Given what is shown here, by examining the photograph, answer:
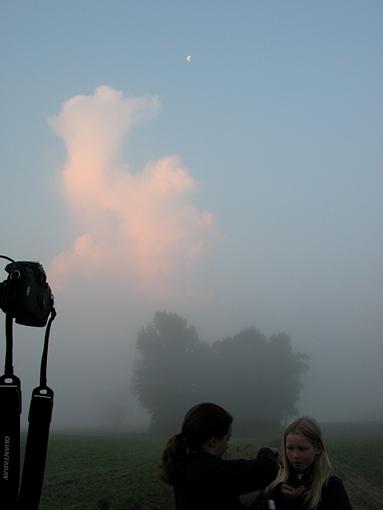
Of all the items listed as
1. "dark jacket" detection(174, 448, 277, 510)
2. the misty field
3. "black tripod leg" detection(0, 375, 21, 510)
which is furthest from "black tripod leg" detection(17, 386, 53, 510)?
the misty field

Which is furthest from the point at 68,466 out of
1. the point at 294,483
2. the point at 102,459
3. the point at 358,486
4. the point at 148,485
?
the point at 294,483

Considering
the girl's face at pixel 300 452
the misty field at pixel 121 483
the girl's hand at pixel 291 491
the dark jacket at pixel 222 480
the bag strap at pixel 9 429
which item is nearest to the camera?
the bag strap at pixel 9 429

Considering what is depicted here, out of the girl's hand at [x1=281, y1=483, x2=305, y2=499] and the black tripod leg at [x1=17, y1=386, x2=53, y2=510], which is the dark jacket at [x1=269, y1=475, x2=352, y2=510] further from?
the black tripod leg at [x1=17, y1=386, x2=53, y2=510]

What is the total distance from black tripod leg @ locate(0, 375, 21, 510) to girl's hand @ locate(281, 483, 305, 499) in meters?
2.04

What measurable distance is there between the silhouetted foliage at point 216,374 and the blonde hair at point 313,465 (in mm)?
73485

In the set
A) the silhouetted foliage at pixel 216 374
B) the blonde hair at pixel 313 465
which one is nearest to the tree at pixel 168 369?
the silhouetted foliage at pixel 216 374

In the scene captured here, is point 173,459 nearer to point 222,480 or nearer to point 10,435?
point 222,480

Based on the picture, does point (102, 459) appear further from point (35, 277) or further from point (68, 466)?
point (35, 277)

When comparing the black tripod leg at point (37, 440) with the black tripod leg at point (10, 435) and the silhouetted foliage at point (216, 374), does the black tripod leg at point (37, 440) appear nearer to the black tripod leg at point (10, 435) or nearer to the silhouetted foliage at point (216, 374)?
the black tripod leg at point (10, 435)

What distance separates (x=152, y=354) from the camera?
8150 cm

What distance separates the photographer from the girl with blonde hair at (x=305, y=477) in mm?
3221

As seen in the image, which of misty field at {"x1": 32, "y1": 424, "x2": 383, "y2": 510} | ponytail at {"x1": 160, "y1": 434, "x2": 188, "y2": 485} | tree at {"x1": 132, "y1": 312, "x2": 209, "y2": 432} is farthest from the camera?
tree at {"x1": 132, "y1": 312, "x2": 209, "y2": 432}

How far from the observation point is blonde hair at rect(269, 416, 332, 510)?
3229 millimetres

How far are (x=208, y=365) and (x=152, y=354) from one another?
11324mm
